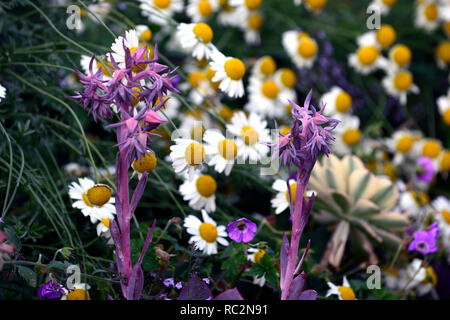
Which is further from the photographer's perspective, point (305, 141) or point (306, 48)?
point (306, 48)

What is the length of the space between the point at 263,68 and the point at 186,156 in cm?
59

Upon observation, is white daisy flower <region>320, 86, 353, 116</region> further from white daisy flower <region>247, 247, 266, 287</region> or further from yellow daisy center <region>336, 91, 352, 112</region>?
white daisy flower <region>247, 247, 266, 287</region>

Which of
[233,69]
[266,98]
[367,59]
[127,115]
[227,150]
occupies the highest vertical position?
[367,59]

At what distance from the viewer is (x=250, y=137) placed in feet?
2.65

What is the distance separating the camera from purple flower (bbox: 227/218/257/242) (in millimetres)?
609

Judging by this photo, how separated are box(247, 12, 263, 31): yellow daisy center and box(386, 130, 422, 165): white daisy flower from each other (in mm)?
416

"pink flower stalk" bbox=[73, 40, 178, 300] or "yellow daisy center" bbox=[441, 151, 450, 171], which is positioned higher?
"yellow daisy center" bbox=[441, 151, 450, 171]

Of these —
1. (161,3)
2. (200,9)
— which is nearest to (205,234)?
(161,3)

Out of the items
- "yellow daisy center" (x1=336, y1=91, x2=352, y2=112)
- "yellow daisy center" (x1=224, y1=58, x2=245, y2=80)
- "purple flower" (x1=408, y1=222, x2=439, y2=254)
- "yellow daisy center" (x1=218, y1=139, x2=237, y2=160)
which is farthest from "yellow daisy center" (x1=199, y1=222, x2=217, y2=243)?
"yellow daisy center" (x1=336, y1=91, x2=352, y2=112)

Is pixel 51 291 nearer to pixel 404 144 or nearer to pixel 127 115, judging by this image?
pixel 127 115

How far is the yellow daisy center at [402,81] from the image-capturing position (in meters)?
1.25

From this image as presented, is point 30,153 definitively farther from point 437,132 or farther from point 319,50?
point 437,132

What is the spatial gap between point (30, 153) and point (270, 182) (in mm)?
404
